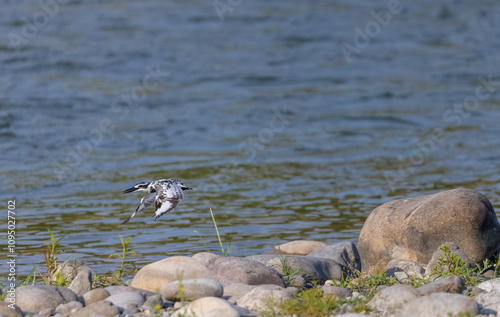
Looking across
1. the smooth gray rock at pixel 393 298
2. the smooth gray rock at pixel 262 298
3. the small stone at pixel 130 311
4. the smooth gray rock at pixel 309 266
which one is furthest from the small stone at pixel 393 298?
the small stone at pixel 130 311

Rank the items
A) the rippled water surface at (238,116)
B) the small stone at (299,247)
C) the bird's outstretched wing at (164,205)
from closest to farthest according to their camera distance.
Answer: the bird's outstretched wing at (164,205), the small stone at (299,247), the rippled water surface at (238,116)

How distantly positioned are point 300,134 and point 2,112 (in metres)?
5.29

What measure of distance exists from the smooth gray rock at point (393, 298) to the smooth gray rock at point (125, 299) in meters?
1.33

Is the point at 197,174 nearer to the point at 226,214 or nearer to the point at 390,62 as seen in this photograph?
the point at 226,214

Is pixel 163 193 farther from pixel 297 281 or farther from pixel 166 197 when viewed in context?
pixel 297 281

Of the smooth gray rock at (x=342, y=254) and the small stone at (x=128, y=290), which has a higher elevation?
the small stone at (x=128, y=290)

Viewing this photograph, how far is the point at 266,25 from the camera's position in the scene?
62.4 ft

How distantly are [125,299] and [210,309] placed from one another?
0.65m

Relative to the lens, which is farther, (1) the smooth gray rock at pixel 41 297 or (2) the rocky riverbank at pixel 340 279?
(1) the smooth gray rock at pixel 41 297

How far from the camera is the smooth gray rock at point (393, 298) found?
3902mm

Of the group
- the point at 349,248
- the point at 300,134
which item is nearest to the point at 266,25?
the point at 300,134

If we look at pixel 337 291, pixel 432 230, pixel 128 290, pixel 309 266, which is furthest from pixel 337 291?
pixel 432 230

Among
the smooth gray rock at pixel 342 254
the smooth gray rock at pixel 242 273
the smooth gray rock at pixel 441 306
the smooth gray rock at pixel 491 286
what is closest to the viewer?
the smooth gray rock at pixel 441 306

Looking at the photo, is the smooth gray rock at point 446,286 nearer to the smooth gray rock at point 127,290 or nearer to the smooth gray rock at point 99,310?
the smooth gray rock at point 127,290
